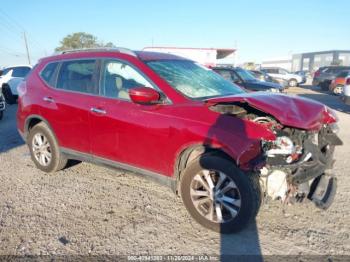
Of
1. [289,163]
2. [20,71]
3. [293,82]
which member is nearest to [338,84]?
[293,82]

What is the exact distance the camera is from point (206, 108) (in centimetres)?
316

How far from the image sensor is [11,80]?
538 inches

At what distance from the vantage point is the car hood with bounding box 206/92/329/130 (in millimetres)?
2945

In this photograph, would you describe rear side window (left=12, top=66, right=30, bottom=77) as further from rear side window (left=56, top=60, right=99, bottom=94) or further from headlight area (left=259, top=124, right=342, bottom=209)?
headlight area (left=259, top=124, right=342, bottom=209)

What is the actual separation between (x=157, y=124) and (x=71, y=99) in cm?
153

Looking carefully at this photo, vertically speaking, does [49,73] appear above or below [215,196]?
above

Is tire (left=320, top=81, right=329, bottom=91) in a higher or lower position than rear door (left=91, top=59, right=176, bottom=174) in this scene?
lower

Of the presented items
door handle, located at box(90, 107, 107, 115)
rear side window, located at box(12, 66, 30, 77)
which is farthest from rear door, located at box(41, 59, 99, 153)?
rear side window, located at box(12, 66, 30, 77)

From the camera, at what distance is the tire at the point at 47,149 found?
182 inches

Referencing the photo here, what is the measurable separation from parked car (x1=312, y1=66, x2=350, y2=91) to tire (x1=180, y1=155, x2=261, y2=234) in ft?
70.9

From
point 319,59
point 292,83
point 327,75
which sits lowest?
point 319,59

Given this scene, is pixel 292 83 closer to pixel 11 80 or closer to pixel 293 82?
pixel 293 82

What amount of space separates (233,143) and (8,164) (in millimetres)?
4312

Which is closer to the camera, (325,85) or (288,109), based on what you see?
(288,109)
